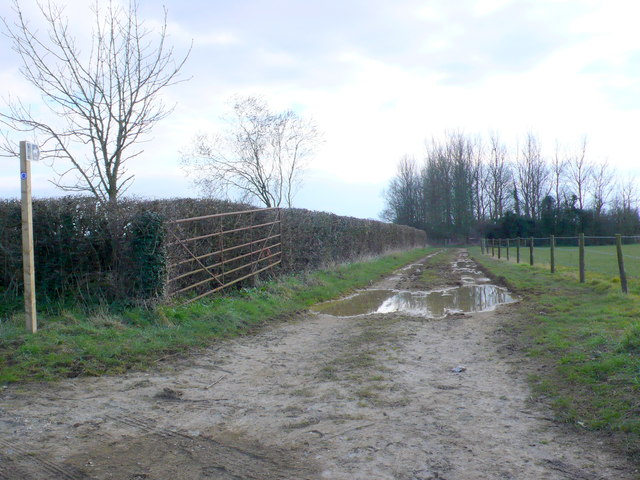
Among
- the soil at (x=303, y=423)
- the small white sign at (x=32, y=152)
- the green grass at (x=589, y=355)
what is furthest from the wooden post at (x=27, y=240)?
the green grass at (x=589, y=355)

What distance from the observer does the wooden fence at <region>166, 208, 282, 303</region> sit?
10.2m

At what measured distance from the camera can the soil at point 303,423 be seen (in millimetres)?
3651

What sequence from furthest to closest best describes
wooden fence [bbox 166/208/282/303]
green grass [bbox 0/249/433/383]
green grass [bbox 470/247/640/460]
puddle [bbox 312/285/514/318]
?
puddle [bbox 312/285/514/318] < wooden fence [bbox 166/208/282/303] < green grass [bbox 0/249/433/383] < green grass [bbox 470/247/640/460]

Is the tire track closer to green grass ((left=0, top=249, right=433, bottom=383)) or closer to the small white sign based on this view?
green grass ((left=0, top=249, right=433, bottom=383))

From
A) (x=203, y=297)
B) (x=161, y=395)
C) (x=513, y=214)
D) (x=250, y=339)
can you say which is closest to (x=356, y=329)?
(x=250, y=339)

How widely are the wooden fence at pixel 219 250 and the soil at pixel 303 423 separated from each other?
356cm

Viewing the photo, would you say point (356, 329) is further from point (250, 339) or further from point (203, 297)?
point (203, 297)

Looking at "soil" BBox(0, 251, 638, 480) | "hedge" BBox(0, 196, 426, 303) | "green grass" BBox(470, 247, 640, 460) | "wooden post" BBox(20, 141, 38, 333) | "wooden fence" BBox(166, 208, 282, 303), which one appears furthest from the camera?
"wooden fence" BBox(166, 208, 282, 303)

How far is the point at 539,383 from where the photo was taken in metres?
5.58

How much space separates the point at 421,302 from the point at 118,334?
7.78 meters

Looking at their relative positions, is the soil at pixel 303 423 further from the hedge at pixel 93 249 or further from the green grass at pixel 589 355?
the hedge at pixel 93 249

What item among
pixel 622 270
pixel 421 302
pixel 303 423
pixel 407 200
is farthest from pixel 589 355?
pixel 407 200

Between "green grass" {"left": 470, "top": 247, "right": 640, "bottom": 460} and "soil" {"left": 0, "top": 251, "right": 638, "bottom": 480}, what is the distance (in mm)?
255

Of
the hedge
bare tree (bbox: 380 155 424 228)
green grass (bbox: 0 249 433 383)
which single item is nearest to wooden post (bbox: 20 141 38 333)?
green grass (bbox: 0 249 433 383)
